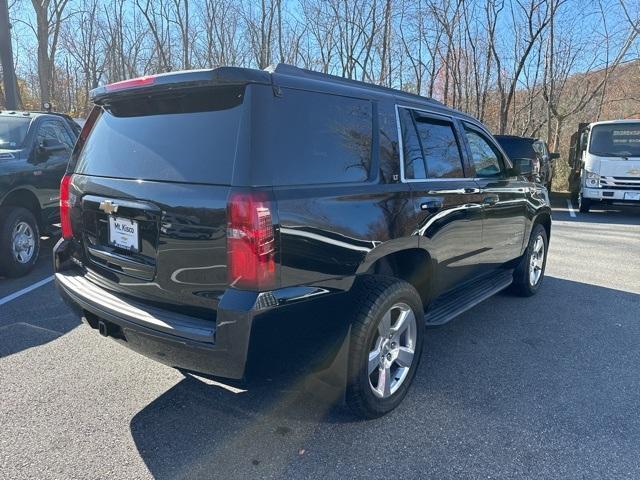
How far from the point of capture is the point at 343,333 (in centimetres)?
265

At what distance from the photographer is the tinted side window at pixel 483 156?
13.9 feet

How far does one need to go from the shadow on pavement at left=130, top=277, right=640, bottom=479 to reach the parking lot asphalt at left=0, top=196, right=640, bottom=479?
10 mm

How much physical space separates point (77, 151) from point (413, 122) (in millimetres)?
2311

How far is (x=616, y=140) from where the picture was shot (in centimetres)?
1206

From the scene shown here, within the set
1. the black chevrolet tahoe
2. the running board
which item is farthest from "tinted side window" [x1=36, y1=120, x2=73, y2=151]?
the running board

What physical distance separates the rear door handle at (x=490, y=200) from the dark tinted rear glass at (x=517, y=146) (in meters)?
8.76

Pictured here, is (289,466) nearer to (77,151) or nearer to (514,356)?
(514,356)

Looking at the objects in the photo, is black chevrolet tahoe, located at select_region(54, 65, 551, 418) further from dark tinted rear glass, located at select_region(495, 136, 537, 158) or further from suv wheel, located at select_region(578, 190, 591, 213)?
suv wheel, located at select_region(578, 190, 591, 213)

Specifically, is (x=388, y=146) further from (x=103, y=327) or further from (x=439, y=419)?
(x=103, y=327)

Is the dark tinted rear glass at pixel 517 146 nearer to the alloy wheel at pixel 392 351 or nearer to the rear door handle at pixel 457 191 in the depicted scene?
the rear door handle at pixel 457 191

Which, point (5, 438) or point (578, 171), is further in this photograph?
point (578, 171)

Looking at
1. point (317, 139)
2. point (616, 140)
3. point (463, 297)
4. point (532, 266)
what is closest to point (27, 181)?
point (317, 139)

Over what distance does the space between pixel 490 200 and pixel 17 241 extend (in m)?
5.29

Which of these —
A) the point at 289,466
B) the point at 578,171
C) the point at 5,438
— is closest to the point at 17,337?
the point at 5,438
